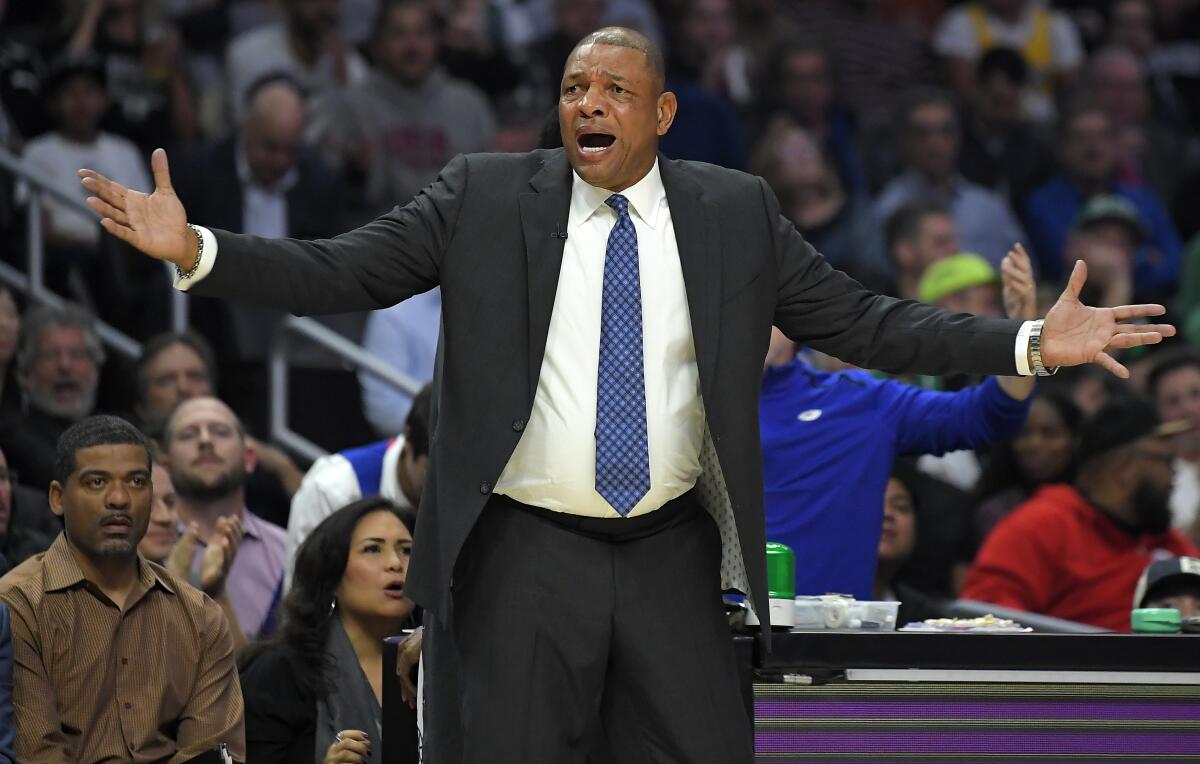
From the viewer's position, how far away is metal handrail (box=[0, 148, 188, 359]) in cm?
778

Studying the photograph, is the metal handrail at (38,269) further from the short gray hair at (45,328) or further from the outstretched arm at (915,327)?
the outstretched arm at (915,327)

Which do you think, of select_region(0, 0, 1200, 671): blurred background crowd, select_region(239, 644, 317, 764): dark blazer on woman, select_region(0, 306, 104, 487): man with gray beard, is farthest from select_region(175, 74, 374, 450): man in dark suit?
select_region(239, 644, 317, 764): dark blazer on woman

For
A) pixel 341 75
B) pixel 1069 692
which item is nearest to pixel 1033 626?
pixel 1069 692

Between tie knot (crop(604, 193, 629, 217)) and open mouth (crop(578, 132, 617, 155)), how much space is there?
10cm

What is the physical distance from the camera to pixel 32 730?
450 centimetres

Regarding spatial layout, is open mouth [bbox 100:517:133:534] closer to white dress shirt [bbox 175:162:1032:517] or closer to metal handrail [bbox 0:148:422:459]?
white dress shirt [bbox 175:162:1032:517]

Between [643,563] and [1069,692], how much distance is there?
4.59 ft

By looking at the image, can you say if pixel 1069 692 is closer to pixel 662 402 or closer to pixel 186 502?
pixel 662 402

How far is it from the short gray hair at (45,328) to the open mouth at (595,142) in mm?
4108

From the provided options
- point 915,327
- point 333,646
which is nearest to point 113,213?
point 915,327

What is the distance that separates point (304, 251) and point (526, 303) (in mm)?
394

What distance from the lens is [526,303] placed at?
138 inches

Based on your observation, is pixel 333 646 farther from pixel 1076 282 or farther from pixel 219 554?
pixel 1076 282

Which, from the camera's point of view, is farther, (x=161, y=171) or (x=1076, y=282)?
(x=1076, y=282)
